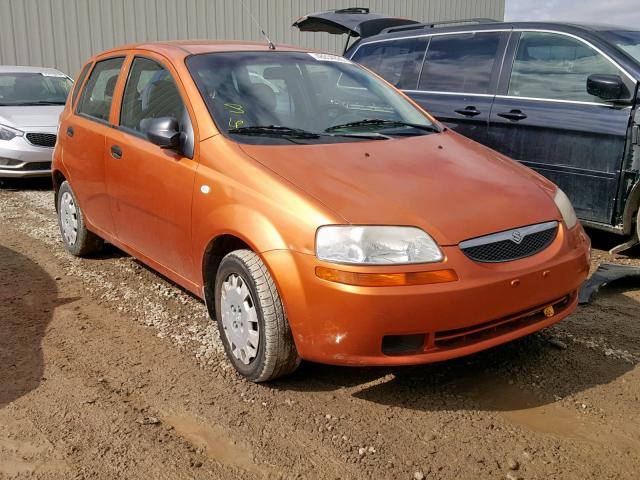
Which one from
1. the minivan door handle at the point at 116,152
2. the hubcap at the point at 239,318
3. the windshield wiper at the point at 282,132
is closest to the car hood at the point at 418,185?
the windshield wiper at the point at 282,132

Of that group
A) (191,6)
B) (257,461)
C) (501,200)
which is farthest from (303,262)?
(191,6)

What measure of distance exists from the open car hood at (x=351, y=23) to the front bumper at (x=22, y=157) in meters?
3.57

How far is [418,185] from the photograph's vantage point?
294cm

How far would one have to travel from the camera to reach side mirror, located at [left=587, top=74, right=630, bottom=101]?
4566 millimetres

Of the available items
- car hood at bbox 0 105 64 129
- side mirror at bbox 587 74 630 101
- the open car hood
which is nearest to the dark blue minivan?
side mirror at bbox 587 74 630 101

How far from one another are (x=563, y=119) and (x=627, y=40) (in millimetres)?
822

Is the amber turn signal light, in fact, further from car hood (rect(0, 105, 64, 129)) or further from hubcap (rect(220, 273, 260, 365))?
car hood (rect(0, 105, 64, 129))

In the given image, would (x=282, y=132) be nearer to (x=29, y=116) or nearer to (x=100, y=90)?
(x=100, y=90)

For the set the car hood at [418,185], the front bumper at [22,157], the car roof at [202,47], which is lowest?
the front bumper at [22,157]

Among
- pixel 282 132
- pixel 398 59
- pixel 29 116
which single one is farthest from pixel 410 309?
pixel 29 116

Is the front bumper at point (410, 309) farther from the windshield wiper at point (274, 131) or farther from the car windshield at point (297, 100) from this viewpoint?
the car windshield at point (297, 100)

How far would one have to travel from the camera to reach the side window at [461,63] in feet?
18.2

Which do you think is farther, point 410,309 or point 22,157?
point 22,157

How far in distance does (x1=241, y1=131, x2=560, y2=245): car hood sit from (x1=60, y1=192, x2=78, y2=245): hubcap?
241cm
